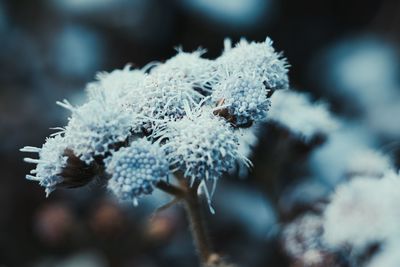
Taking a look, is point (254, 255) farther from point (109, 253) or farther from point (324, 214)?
point (324, 214)

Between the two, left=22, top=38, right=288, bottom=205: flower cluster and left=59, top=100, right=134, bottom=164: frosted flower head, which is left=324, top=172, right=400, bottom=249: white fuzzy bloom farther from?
left=59, top=100, right=134, bottom=164: frosted flower head

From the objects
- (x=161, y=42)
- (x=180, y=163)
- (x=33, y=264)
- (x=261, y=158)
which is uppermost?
(x=161, y=42)

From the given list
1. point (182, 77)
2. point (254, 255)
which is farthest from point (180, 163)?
point (254, 255)

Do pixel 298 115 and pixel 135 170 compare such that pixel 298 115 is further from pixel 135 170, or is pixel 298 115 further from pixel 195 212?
pixel 135 170

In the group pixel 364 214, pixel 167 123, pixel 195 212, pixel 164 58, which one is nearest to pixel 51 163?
pixel 167 123

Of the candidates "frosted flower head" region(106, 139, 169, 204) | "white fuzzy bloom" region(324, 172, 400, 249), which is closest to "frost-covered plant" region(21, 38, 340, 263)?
"frosted flower head" region(106, 139, 169, 204)

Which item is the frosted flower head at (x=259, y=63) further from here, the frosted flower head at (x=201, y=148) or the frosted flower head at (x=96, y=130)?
the frosted flower head at (x=96, y=130)

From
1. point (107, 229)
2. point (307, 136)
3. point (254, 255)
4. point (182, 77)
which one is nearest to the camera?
point (182, 77)
